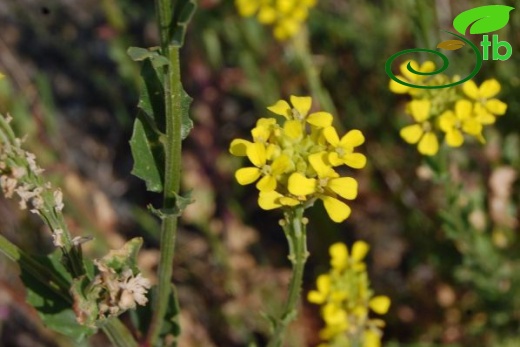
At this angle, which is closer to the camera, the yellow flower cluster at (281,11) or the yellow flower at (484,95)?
the yellow flower at (484,95)

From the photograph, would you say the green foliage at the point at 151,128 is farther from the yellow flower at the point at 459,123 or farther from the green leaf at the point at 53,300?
the yellow flower at the point at 459,123

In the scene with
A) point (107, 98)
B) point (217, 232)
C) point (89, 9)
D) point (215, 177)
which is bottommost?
point (217, 232)

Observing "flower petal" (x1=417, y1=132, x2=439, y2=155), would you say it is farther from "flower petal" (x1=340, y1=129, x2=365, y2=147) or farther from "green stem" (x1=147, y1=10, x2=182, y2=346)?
"green stem" (x1=147, y1=10, x2=182, y2=346)

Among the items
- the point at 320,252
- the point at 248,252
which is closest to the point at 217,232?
the point at 248,252

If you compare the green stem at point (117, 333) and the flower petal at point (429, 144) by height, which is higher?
the flower petal at point (429, 144)

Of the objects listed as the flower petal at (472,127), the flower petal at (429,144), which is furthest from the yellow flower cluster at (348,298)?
the flower petal at (472,127)

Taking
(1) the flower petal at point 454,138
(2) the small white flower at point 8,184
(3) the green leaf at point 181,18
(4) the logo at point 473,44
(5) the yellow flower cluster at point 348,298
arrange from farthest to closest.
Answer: (4) the logo at point 473,44 < (5) the yellow flower cluster at point 348,298 < (1) the flower petal at point 454,138 < (2) the small white flower at point 8,184 < (3) the green leaf at point 181,18

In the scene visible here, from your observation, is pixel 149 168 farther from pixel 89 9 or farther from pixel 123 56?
pixel 89 9
